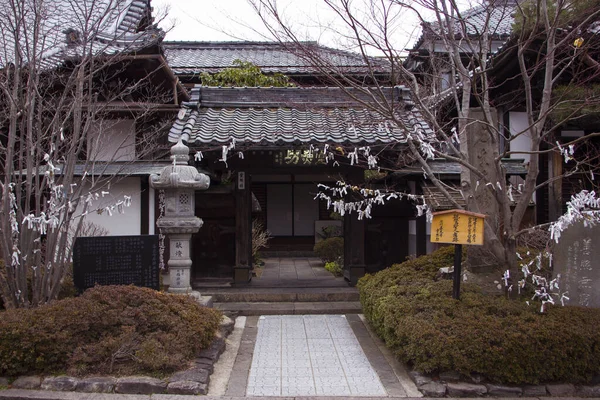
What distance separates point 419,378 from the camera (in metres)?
5.66

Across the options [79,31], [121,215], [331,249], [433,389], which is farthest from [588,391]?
[331,249]

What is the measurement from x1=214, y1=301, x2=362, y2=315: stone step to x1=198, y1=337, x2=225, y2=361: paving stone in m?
2.15

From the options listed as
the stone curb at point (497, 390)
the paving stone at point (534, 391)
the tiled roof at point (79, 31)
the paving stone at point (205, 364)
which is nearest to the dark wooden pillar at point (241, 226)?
the tiled roof at point (79, 31)

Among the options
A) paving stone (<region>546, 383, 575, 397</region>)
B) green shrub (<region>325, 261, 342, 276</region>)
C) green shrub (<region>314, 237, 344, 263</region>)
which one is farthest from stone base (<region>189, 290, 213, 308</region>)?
green shrub (<region>314, 237, 344, 263</region>)

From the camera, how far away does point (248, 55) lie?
72.9 feet

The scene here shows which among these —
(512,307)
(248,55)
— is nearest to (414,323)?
(512,307)

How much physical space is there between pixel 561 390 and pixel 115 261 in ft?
20.1

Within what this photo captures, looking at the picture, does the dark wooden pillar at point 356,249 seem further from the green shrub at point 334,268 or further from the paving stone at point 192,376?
the paving stone at point 192,376

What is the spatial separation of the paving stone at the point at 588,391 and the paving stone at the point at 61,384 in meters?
5.51

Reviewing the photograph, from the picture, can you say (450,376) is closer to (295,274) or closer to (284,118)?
(284,118)

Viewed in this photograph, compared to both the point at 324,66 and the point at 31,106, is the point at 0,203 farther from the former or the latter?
the point at 324,66

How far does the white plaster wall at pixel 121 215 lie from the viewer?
35.6ft

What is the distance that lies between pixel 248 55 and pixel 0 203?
16.9 meters

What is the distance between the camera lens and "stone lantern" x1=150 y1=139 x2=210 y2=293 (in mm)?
8031
